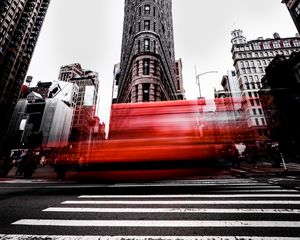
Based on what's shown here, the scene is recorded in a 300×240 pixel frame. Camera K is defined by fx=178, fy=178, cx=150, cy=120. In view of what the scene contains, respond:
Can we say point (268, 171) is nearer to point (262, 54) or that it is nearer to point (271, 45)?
point (262, 54)

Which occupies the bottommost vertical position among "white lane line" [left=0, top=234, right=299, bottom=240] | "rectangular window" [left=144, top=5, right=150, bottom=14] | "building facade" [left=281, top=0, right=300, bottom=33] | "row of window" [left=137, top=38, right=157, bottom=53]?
"white lane line" [left=0, top=234, right=299, bottom=240]

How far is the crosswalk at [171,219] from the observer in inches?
127

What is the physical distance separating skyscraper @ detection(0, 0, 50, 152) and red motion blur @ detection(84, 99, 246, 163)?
48.6 m

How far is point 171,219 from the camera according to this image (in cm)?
400

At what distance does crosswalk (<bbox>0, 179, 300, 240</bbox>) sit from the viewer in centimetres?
322

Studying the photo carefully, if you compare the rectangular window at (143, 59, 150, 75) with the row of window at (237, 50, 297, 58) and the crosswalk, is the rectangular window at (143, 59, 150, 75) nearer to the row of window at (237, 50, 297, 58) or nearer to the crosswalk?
the crosswalk

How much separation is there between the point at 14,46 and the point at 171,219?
62.2 metres

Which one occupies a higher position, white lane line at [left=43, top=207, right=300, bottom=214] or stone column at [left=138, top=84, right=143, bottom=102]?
stone column at [left=138, top=84, right=143, bottom=102]

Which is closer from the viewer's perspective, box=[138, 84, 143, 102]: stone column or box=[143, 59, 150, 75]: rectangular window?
box=[138, 84, 143, 102]: stone column

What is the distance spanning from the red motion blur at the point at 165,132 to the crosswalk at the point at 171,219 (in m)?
2.77

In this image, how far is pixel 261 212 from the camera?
167 inches

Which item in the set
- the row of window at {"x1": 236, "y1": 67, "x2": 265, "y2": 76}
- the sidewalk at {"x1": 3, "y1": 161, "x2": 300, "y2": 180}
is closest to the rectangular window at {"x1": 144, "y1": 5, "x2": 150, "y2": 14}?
the sidewalk at {"x1": 3, "y1": 161, "x2": 300, "y2": 180}

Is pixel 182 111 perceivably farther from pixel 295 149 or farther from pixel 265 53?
pixel 265 53

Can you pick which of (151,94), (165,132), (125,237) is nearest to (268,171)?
(165,132)
